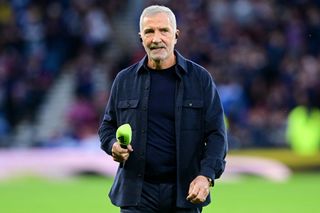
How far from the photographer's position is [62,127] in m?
24.3

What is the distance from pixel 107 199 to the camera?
1653 cm

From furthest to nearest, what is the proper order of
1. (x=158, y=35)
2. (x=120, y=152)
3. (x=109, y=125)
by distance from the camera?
1. (x=109, y=125)
2. (x=158, y=35)
3. (x=120, y=152)

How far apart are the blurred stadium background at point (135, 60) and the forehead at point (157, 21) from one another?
40.9 feet

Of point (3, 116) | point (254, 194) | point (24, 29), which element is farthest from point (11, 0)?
point (254, 194)

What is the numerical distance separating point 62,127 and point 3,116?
140 cm

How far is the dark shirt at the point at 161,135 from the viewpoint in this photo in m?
6.93

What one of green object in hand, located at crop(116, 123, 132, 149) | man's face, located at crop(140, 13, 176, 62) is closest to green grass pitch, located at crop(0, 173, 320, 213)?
man's face, located at crop(140, 13, 176, 62)

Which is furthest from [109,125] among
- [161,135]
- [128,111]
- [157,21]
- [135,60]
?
[135,60]

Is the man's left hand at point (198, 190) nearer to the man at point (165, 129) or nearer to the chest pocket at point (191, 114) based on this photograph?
the man at point (165, 129)

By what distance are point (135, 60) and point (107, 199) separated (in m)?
8.23

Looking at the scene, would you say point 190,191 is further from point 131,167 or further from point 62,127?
point 62,127

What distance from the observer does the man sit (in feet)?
22.6

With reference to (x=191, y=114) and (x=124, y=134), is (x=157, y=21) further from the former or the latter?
(x=124, y=134)

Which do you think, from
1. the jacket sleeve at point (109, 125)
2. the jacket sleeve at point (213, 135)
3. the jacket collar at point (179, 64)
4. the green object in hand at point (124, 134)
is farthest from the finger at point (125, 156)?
the jacket collar at point (179, 64)
